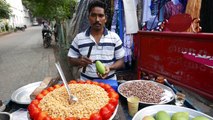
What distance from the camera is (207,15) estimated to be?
311cm

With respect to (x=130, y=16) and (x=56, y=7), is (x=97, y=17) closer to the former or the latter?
(x=130, y=16)

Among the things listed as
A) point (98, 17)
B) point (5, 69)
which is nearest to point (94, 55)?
point (98, 17)

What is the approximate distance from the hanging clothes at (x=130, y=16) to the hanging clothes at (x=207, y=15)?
Result: 1.15 meters

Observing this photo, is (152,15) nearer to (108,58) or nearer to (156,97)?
(108,58)

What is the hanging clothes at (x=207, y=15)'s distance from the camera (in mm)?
3062

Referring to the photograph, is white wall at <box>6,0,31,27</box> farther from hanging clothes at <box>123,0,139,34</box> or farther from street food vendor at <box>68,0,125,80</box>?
street food vendor at <box>68,0,125,80</box>

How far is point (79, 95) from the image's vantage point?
5.00 ft

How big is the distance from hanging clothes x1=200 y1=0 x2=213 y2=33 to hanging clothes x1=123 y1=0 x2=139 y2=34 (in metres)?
1.15

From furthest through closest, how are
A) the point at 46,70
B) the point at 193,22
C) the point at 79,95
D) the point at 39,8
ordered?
the point at 39,8 < the point at 46,70 < the point at 193,22 < the point at 79,95

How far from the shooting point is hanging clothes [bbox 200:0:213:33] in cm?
306

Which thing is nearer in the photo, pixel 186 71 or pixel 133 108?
pixel 133 108

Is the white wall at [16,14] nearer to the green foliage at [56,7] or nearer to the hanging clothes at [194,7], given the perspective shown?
the green foliage at [56,7]

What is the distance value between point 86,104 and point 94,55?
109 centimetres

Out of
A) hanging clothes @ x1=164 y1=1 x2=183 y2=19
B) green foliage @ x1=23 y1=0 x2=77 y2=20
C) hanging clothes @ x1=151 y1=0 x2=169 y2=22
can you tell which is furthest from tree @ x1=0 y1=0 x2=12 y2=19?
hanging clothes @ x1=164 y1=1 x2=183 y2=19
